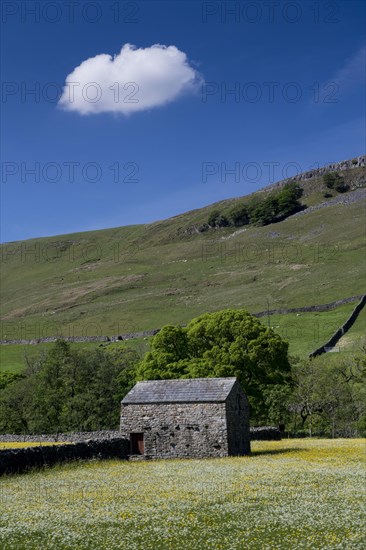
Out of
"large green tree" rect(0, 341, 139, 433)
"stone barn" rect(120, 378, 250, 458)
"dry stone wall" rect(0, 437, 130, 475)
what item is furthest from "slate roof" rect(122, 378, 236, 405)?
"large green tree" rect(0, 341, 139, 433)

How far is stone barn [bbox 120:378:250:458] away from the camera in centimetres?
4119

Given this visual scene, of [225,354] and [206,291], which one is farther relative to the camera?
[206,291]

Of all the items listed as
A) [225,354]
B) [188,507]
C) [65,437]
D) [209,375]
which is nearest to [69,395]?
[65,437]

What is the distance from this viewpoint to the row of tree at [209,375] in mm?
59812

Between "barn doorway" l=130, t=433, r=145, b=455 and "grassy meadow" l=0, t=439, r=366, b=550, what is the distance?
27.1ft

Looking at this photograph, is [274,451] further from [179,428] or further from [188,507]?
[188,507]

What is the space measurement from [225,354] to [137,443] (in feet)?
60.2

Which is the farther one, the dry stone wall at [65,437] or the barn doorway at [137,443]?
the dry stone wall at [65,437]

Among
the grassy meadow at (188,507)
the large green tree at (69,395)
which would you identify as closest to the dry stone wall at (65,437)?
the large green tree at (69,395)

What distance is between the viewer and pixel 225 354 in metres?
59.2

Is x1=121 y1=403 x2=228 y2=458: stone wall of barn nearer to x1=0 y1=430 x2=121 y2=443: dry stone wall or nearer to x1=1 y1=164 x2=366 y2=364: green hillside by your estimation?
x1=0 y1=430 x2=121 y2=443: dry stone wall

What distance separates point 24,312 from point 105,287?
26147 millimetres

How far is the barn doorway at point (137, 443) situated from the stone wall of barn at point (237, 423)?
645cm

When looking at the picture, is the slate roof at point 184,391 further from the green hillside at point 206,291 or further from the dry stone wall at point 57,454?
the green hillside at point 206,291
